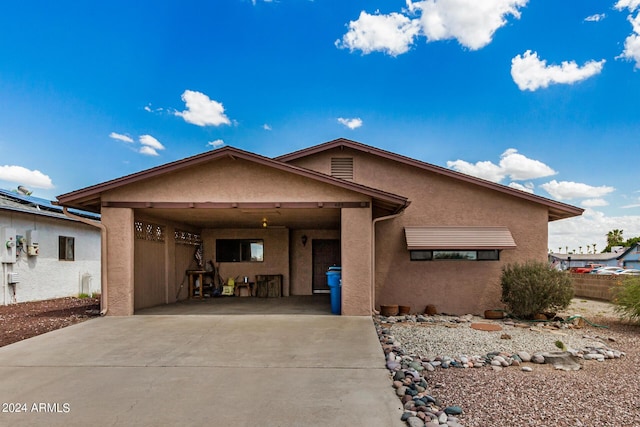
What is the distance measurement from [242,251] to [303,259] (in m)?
2.22

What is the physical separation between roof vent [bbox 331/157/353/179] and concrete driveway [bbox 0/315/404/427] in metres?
5.21

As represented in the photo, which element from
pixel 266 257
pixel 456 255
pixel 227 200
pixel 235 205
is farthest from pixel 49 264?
pixel 456 255

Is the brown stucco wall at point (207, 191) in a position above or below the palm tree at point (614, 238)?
above

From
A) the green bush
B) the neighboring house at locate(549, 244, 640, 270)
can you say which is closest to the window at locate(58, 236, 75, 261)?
the green bush

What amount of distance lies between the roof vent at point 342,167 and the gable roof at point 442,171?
1.25 ft

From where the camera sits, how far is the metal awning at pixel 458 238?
11.1m

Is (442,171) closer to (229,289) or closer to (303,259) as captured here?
(303,259)

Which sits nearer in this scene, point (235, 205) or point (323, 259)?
point (235, 205)

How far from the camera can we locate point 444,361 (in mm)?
6273

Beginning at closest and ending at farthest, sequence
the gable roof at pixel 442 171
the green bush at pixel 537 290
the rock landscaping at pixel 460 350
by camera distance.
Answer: the rock landscaping at pixel 460 350, the green bush at pixel 537 290, the gable roof at pixel 442 171

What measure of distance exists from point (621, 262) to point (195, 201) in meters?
62.0

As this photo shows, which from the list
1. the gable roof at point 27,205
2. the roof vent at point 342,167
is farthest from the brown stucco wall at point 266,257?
the gable roof at point 27,205

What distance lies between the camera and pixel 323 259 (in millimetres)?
15047

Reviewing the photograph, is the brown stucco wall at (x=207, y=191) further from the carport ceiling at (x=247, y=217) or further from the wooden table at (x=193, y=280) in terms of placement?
the wooden table at (x=193, y=280)
